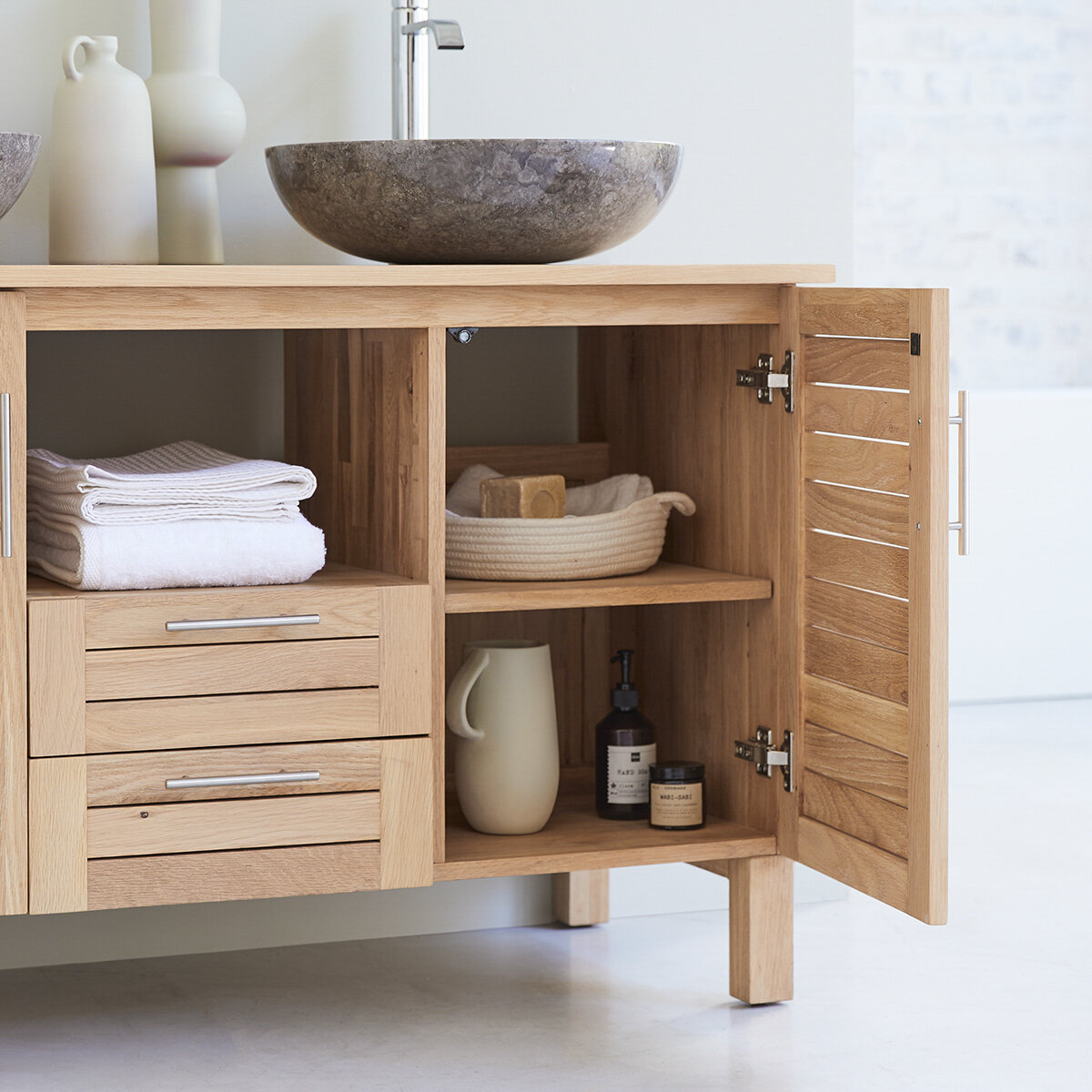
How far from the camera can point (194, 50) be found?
1975 millimetres

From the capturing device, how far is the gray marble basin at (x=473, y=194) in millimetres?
1775

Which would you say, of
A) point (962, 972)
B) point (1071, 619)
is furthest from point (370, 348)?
point (1071, 619)

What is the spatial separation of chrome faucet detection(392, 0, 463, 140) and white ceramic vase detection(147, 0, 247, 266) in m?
0.20

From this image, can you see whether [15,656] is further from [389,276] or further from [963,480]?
[963,480]

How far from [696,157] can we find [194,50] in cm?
69

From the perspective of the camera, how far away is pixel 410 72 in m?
2.08

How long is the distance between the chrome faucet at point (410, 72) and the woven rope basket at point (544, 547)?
0.48 metres

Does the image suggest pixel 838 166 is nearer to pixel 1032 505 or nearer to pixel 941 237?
pixel 1032 505

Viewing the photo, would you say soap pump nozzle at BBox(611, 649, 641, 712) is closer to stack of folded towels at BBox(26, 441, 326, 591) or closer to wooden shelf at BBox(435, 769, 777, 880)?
wooden shelf at BBox(435, 769, 777, 880)

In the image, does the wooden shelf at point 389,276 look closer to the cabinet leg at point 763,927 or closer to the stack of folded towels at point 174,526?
the stack of folded towels at point 174,526

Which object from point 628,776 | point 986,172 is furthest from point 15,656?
point 986,172

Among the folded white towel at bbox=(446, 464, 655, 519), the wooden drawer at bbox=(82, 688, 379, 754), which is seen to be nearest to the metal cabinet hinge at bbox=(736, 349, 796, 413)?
the folded white towel at bbox=(446, 464, 655, 519)

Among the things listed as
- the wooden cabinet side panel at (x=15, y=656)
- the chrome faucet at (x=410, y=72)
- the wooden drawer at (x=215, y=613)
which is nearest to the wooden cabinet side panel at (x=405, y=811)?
the wooden drawer at (x=215, y=613)

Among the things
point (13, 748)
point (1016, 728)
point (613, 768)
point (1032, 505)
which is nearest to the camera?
point (13, 748)
